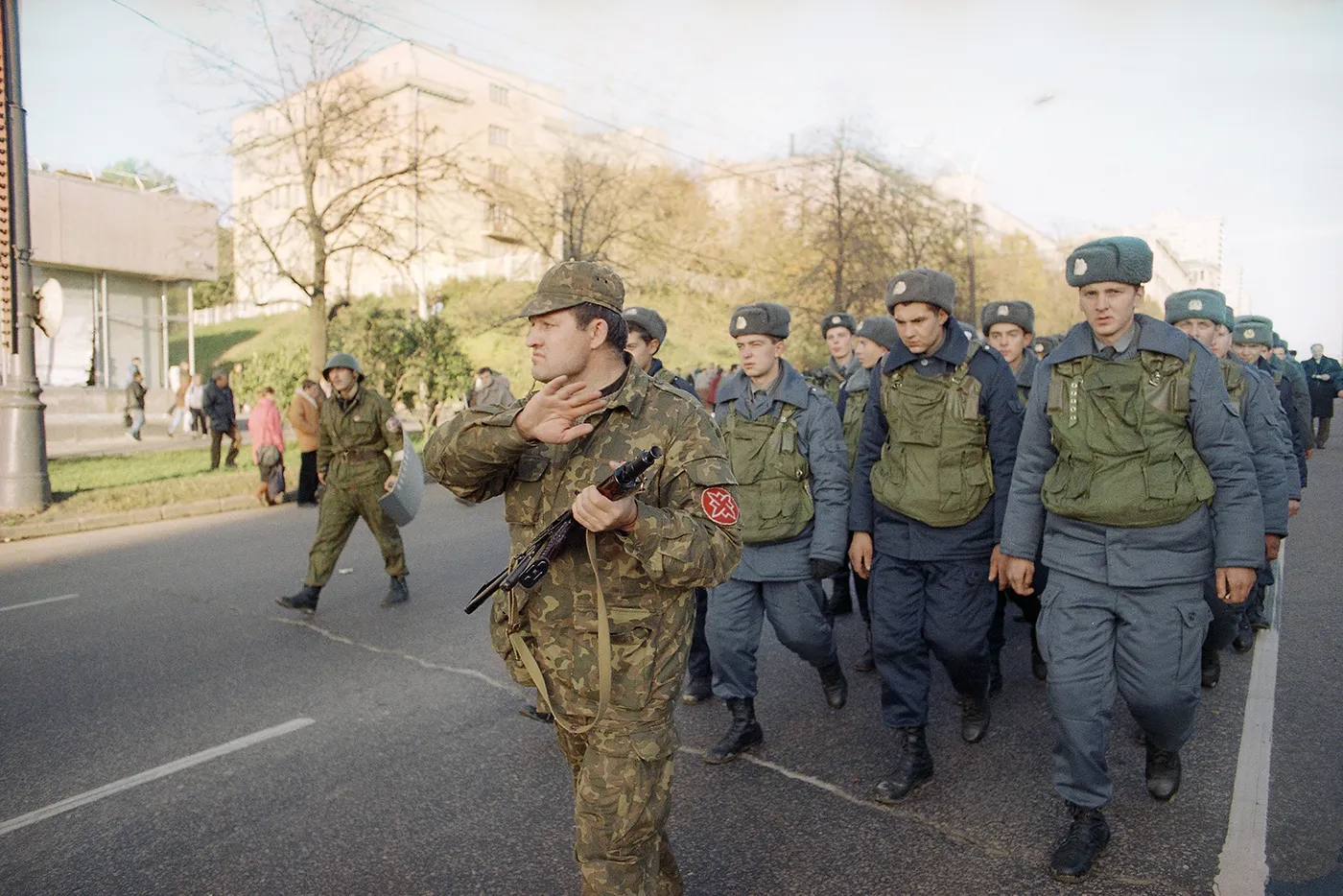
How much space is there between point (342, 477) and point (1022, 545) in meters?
4.96

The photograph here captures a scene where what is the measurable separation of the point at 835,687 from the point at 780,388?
1.56 m

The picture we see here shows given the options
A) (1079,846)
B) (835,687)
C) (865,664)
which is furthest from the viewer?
(865,664)

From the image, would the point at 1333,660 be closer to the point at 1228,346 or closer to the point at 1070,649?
the point at 1228,346

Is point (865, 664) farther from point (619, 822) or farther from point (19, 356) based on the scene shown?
point (19, 356)

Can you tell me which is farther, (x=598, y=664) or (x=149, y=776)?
(x=149, y=776)

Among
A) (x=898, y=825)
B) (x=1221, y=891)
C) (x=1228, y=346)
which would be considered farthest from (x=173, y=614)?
(x=1228, y=346)

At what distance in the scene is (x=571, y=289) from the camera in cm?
251

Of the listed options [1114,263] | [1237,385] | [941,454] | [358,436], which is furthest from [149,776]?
[1237,385]

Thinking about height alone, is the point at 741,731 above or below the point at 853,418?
below

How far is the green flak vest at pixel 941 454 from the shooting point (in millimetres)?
4070

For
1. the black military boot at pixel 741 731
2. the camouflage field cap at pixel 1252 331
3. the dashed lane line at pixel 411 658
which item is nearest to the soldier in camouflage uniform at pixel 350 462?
the dashed lane line at pixel 411 658

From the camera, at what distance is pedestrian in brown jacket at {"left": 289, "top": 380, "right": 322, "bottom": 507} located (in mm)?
12297

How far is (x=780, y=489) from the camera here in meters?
4.52

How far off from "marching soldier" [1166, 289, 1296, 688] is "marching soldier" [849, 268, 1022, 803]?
83 centimetres
